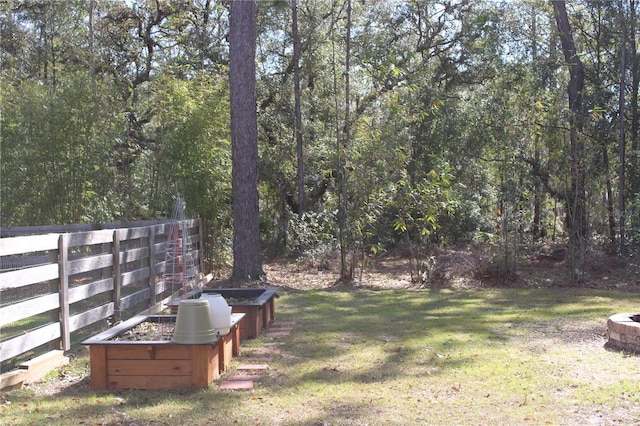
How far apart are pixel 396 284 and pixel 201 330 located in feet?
25.3

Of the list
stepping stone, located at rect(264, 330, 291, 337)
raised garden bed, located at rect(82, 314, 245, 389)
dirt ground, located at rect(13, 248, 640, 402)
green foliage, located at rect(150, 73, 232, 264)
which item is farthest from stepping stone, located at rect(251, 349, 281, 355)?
green foliage, located at rect(150, 73, 232, 264)

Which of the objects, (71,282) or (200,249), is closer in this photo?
(71,282)

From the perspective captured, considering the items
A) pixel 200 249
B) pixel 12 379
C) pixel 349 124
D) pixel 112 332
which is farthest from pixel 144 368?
→ pixel 349 124

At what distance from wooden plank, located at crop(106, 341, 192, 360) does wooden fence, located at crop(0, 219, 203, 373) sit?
76 cm

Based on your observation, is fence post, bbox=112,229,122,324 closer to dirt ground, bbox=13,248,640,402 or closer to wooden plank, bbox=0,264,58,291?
wooden plank, bbox=0,264,58,291

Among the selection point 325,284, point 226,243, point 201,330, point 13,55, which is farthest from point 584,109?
point 13,55

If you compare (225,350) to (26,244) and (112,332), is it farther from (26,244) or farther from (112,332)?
(26,244)

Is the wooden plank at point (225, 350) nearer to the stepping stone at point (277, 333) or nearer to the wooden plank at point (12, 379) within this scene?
the stepping stone at point (277, 333)

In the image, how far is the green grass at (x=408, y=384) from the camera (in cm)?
395

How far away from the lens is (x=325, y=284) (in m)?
11.7

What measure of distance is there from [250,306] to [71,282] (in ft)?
5.85

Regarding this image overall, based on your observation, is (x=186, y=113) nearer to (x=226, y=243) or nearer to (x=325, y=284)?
(x=226, y=243)

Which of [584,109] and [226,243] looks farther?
[584,109]

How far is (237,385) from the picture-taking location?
4.66 meters
